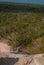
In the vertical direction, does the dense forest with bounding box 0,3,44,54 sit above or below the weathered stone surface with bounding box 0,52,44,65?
above

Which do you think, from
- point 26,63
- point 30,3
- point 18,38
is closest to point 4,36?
point 18,38

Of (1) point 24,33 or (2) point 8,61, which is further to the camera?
(1) point 24,33

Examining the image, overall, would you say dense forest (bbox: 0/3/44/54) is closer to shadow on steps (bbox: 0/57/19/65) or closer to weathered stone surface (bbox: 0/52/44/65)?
weathered stone surface (bbox: 0/52/44/65)

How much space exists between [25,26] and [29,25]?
31 centimetres

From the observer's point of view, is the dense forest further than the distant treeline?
No

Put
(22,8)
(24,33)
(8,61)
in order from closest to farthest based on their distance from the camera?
(8,61) → (24,33) → (22,8)

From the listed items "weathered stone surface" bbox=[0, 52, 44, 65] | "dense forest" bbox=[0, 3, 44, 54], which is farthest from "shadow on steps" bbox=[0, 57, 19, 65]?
"dense forest" bbox=[0, 3, 44, 54]

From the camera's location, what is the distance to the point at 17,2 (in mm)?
32656

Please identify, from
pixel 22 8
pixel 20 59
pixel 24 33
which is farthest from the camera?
pixel 22 8

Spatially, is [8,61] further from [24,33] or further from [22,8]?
[22,8]

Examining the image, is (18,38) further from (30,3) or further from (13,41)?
(30,3)

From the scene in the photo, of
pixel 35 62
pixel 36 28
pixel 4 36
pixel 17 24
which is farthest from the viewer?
pixel 17 24

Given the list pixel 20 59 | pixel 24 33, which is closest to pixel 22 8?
pixel 24 33

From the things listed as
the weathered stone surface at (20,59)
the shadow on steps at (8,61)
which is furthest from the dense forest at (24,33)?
the shadow on steps at (8,61)
